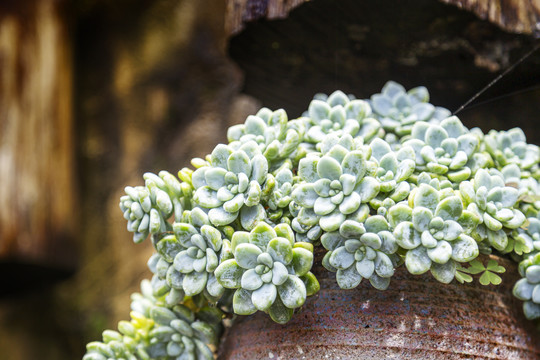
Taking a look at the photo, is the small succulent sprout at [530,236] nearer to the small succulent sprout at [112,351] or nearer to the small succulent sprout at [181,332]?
the small succulent sprout at [181,332]

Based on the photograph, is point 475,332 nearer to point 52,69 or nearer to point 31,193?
point 31,193

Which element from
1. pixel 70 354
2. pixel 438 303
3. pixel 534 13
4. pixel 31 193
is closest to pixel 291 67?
pixel 534 13

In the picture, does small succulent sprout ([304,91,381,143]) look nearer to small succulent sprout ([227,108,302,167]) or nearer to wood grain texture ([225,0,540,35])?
small succulent sprout ([227,108,302,167])

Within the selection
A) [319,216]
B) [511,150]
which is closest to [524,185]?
[511,150]

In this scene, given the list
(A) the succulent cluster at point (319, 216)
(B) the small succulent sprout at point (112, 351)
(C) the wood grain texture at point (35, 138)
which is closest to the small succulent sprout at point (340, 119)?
(A) the succulent cluster at point (319, 216)

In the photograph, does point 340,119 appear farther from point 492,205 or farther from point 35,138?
point 35,138

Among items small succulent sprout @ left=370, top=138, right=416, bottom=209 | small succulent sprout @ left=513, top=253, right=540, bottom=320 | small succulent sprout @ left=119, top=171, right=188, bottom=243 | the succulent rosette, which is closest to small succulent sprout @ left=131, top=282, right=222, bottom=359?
the succulent rosette
